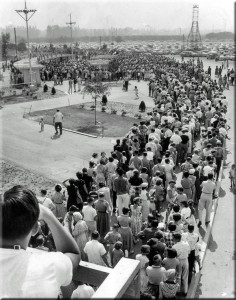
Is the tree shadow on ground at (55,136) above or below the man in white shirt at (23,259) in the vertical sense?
below

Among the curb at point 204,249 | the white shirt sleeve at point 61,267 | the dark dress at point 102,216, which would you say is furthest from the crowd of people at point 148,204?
the white shirt sleeve at point 61,267

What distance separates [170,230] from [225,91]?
75.2 ft

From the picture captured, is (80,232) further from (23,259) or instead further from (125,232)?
(23,259)

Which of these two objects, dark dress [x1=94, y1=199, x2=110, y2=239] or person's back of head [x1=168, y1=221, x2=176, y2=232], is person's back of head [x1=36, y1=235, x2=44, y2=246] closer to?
dark dress [x1=94, y1=199, x2=110, y2=239]

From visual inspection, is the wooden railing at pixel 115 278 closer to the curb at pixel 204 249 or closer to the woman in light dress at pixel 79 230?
the curb at pixel 204 249

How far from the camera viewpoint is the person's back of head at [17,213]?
1799 mm

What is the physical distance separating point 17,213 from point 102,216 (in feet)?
19.9

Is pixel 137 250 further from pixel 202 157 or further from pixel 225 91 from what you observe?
pixel 225 91

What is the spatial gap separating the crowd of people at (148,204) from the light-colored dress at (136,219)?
0.8 inches

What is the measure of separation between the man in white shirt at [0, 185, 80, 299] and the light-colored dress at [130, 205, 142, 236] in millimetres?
5727

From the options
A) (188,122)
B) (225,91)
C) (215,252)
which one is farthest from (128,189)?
(225,91)

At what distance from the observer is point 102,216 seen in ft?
25.5

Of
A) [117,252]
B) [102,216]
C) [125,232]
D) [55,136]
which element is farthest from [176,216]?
[55,136]

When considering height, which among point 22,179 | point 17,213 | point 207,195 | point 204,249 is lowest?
point 204,249
